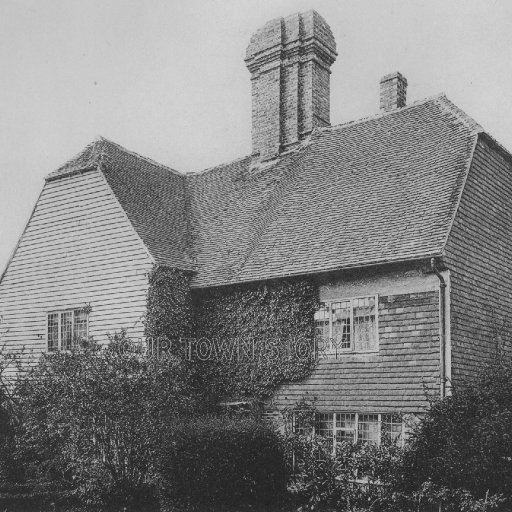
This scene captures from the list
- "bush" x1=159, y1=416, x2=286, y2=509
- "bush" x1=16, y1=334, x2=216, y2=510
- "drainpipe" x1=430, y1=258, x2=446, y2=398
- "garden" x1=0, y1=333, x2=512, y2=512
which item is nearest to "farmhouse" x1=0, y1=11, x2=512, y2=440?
"drainpipe" x1=430, y1=258, x2=446, y2=398

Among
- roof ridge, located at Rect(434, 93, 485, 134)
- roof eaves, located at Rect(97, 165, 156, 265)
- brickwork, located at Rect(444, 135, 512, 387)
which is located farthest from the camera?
roof eaves, located at Rect(97, 165, 156, 265)

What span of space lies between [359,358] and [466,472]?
4.81 metres

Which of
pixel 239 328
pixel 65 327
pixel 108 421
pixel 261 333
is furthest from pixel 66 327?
pixel 108 421

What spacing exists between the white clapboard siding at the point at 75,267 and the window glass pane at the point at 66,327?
29cm

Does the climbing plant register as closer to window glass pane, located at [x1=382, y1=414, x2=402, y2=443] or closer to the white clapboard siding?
the white clapboard siding

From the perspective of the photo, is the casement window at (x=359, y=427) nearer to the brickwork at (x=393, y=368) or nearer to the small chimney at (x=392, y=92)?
the brickwork at (x=393, y=368)

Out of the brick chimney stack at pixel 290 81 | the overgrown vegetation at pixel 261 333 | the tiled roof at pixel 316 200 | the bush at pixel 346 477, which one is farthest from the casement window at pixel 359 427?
the brick chimney stack at pixel 290 81

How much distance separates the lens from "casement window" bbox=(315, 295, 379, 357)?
16484mm

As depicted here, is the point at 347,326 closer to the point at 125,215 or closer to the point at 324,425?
the point at 324,425

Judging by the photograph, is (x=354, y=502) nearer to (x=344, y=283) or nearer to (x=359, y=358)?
(x=359, y=358)

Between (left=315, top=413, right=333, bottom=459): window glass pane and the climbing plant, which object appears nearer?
(left=315, top=413, right=333, bottom=459): window glass pane

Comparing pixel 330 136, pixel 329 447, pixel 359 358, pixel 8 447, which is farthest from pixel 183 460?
pixel 330 136

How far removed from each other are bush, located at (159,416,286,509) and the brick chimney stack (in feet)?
38.2

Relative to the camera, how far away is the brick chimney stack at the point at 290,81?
23469 mm
